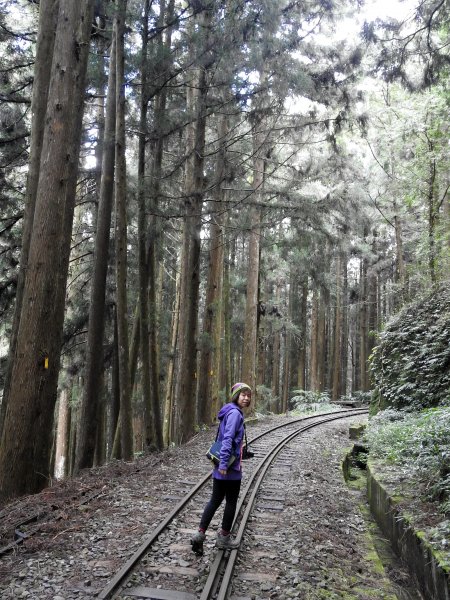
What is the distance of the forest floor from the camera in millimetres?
4492

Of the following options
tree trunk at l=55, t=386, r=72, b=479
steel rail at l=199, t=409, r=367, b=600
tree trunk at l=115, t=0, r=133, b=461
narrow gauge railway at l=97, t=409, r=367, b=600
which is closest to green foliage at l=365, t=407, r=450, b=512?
narrow gauge railway at l=97, t=409, r=367, b=600

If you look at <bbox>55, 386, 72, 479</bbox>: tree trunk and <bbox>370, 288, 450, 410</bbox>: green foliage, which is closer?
<bbox>370, 288, 450, 410</bbox>: green foliage

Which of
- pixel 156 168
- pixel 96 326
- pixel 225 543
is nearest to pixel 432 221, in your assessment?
pixel 156 168

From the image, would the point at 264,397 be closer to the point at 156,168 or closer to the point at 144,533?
the point at 156,168

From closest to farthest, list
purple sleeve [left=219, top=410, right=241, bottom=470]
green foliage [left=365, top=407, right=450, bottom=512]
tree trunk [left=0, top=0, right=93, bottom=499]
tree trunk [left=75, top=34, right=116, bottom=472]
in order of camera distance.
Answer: purple sleeve [left=219, top=410, right=241, bottom=470] < green foliage [left=365, top=407, right=450, bottom=512] < tree trunk [left=0, top=0, right=93, bottom=499] < tree trunk [left=75, top=34, right=116, bottom=472]

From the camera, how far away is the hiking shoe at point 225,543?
5137mm

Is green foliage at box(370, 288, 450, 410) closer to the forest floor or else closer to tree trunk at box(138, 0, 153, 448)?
the forest floor

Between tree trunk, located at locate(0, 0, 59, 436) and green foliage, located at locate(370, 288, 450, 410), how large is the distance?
8274 mm

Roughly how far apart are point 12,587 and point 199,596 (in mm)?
1680

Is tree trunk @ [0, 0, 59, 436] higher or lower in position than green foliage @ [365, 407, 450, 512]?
higher

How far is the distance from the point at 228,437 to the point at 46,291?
12.1 feet

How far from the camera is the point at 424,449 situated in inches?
260

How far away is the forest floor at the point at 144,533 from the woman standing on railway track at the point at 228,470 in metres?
0.26

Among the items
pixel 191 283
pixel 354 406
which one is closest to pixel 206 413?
pixel 191 283
